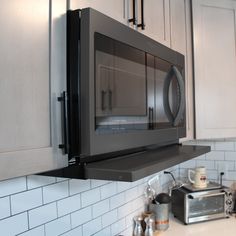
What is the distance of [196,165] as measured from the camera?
237 cm

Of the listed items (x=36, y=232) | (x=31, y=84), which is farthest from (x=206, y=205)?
(x=31, y=84)

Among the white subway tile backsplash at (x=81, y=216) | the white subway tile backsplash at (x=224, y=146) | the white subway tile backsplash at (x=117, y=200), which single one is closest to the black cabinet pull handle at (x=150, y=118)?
the white subway tile backsplash at (x=81, y=216)

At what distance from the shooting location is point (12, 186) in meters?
1.05

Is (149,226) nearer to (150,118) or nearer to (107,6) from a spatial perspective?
(150,118)

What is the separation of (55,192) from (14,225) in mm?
209

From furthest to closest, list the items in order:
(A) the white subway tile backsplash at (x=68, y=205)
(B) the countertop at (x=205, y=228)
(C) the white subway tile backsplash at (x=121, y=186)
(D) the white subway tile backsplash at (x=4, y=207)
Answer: (B) the countertop at (x=205, y=228) < (C) the white subway tile backsplash at (x=121, y=186) < (A) the white subway tile backsplash at (x=68, y=205) < (D) the white subway tile backsplash at (x=4, y=207)

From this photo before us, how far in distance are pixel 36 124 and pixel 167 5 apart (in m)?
1.03

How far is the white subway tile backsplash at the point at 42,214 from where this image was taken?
1126mm

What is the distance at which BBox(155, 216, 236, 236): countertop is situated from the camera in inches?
70.1

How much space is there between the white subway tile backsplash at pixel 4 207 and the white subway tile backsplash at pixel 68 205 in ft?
0.80

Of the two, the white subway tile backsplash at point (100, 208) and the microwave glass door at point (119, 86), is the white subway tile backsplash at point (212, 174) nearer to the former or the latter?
the white subway tile backsplash at point (100, 208)

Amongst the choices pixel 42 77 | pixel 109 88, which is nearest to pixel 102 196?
pixel 109 88

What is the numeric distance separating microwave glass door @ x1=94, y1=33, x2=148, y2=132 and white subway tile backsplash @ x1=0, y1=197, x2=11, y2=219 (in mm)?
457

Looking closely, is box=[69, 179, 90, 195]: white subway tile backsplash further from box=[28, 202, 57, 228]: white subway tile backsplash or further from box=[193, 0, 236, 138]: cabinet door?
box=[193, 0, 236, 138]: cabinet door
